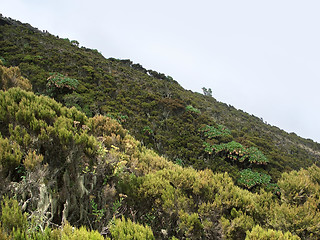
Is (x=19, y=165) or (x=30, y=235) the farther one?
(x=19, y=165)

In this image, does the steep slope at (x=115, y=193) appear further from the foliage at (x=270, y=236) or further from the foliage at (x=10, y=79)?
the foliage at (x=10, y=79)

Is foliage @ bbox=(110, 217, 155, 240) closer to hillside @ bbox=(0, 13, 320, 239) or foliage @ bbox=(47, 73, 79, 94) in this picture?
hillside @ bbox=(0, 13, 320, 239)

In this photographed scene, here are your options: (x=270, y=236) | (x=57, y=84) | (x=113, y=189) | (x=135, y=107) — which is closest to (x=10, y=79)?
(x=57, y=84)

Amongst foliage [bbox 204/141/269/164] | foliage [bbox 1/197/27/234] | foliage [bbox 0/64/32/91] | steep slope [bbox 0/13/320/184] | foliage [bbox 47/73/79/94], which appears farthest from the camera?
foliage [bbox 204/141/269/164]

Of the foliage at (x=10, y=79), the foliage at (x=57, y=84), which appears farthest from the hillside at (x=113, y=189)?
the foliage at (x=57, y=84)

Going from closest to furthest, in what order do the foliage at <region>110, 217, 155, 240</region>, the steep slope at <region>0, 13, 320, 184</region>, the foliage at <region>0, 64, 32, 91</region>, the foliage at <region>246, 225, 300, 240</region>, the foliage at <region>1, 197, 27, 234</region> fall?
the foliage at <region>1, 197, 27, 234</region>, the foliage at <region>110, 217, 155, 240</region>, the foliage at <region>246, 225, 300, 240</region>, the foliage at <region>0, 64, 32, 91</region>, the steep slope at <region>0, 13, 320, 184</region>

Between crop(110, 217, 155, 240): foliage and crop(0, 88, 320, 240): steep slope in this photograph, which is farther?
crop(0, 88, 320, 240): steep slope

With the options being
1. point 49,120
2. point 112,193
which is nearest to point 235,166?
point 112,193

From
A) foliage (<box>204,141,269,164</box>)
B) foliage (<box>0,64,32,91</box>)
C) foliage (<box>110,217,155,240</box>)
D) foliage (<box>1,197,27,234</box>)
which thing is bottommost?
foliage (<box>1,197,27,234</box>)

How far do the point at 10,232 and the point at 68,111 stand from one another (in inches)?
138

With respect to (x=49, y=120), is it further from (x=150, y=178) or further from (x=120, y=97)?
(x=120, y=97)

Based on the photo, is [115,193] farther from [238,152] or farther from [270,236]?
[238,152]

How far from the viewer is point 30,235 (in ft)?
6.47

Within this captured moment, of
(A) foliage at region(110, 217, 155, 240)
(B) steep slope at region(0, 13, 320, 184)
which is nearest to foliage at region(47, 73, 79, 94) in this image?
(B) steep slope at region(0, 13, 320, 184)
